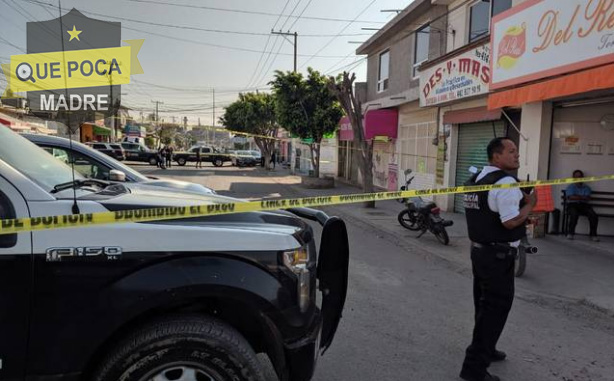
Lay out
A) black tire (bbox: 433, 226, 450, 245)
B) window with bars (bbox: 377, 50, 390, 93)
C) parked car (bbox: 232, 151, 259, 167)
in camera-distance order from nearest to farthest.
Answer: black tire (bbox: 433, 226, 450, 245), window with bars (bbox: 377, 50, 390, 93), parked car (bbox: 232, 151, 259, 167)

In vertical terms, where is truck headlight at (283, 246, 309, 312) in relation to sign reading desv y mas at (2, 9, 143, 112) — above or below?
below

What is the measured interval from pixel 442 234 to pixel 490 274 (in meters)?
5.77

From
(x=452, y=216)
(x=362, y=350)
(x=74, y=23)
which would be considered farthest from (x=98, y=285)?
(x=452, y=216)

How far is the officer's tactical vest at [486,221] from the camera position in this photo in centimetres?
349

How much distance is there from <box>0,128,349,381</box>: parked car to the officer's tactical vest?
163 centimetres

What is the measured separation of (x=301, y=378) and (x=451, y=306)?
10.6 ft

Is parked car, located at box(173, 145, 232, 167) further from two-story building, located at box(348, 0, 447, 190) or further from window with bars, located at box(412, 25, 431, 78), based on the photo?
window with bars, located at box(412, 25, 431, 78)

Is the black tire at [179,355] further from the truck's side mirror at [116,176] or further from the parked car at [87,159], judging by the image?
the truck's side mirror at [116,176]

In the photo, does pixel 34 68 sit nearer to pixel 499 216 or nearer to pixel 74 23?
pixel 74 23

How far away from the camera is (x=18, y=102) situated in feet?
115

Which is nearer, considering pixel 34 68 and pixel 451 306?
pixel 451 306

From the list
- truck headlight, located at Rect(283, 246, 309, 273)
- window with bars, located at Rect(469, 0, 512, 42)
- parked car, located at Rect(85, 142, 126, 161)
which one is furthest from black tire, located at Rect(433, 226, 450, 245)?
parked car, located at Rect(85, 142, 126, 161)

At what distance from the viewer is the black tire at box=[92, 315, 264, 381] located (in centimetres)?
222
